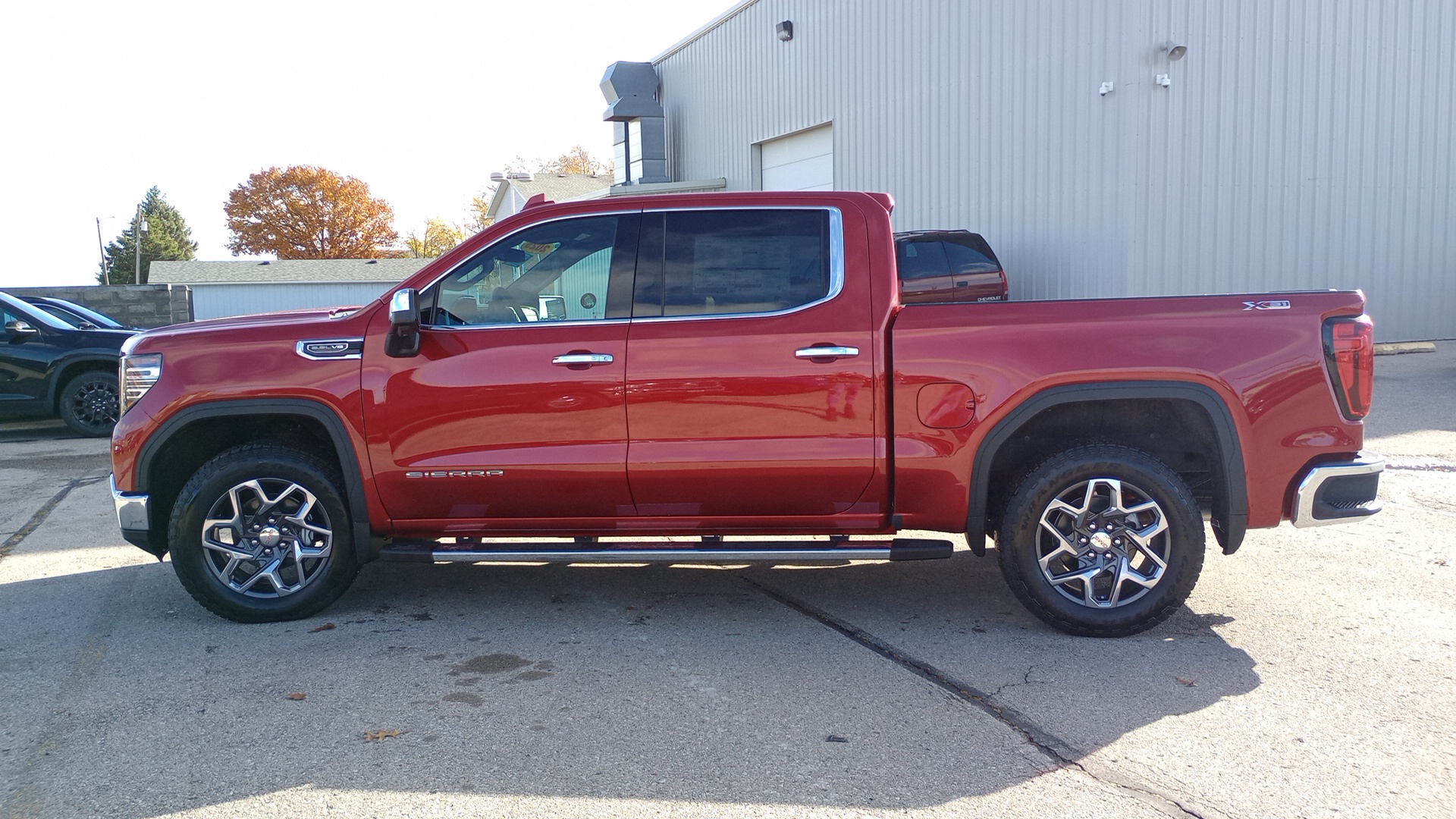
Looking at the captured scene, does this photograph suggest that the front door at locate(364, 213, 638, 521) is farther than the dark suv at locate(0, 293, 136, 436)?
No

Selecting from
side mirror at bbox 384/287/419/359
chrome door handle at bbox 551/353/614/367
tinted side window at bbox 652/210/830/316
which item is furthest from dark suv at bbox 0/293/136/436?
tinted side window at bbox 652/210/830/316

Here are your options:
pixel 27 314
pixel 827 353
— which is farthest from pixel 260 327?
pixel 27 314

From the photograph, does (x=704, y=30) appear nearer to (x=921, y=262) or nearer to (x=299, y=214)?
(x=921, y=262)

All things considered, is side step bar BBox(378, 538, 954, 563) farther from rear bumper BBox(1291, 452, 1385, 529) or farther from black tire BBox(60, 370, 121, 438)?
black tire BBox(60, 370, 121, 438)

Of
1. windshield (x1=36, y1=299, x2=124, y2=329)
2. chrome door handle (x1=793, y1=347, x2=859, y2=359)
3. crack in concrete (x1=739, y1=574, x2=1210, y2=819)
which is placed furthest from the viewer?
windshield (x1=36, y1=299, x2=124, y2=329)

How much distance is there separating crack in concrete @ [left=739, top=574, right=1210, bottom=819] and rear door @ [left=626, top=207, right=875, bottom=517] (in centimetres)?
59

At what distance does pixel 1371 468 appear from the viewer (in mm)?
4559

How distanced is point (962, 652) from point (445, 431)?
246 centimetres

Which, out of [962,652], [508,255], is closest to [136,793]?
[508,255]

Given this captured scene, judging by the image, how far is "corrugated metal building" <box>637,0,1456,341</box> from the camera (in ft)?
44.8

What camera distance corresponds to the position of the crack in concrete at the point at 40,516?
6754 mm

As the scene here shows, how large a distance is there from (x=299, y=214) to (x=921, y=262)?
220 feet

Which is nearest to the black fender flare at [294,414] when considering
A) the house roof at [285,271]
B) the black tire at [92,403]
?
the black tire at [92,403]

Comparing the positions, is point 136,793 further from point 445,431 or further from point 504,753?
point 445,431
